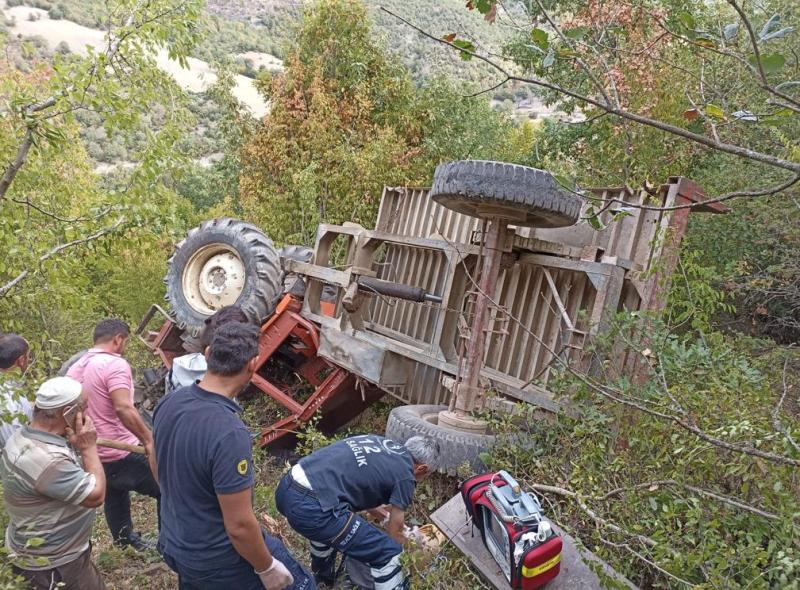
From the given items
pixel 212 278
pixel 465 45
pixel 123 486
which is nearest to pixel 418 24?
pixel 465 45

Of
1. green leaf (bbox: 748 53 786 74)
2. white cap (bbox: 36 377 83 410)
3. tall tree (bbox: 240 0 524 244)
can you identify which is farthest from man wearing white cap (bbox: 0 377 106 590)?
tall tree (bbox: 240 0 524 244)

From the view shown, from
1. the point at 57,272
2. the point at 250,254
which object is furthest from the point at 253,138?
the point at 57,272

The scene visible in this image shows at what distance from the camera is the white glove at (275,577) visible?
7.97 feet

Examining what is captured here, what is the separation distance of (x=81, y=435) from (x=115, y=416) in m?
1.17

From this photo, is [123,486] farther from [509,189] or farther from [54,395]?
[509,189]

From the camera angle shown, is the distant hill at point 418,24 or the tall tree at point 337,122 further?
the tall tree at point 337,122

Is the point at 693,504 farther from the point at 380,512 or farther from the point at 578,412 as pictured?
the point at 380,512

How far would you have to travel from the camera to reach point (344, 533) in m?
3.02

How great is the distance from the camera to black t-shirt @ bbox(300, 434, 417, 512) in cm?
305

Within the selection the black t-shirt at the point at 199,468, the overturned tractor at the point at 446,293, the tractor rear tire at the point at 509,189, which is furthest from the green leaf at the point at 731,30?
the black t-shirt at the point at 199,468

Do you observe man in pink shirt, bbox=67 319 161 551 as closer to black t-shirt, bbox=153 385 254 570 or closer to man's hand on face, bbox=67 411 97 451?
man's hand on face, bbox=67 411 97 451

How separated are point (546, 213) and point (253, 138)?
28.9 feet

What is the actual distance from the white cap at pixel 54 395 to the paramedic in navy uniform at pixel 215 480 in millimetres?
497

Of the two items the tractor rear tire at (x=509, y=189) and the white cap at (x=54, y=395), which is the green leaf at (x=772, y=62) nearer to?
the tractor rear tire at (x=509, y=189)
